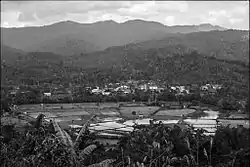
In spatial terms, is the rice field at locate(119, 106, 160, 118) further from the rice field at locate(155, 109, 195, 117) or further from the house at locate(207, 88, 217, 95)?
the house at locate(207, 88, 217, 95)

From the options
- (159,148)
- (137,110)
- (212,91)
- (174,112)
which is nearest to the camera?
(159,148)

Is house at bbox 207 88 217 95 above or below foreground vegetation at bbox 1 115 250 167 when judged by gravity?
above

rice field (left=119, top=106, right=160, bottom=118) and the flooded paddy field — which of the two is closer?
the flooded paddy field

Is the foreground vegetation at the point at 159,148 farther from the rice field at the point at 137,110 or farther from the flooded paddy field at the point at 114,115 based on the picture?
the rice field at the point at 137,110

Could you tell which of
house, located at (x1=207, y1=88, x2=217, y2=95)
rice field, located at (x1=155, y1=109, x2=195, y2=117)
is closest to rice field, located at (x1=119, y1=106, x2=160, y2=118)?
rice field, located at (x1=155, y1=109, x2=195, y2=117)

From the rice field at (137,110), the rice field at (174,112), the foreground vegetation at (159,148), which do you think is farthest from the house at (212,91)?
the foreground vegetation at (159,148)

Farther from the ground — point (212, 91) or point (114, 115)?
point (212, 91)

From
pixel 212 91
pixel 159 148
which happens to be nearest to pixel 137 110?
pixel 212 91

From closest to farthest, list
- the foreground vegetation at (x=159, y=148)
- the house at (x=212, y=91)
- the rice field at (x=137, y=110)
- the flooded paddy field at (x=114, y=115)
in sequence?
the foreground vegetation at (x=159, y=148) < the flooded paddy field at (x=114, y=115) < the rice field at (x=137, y=110) < the house at (x=212, y=91)

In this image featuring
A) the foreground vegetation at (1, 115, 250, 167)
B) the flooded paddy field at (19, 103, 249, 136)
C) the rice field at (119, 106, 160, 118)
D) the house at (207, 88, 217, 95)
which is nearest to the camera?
the foreground vegetation at (1, 115, 250, 167)

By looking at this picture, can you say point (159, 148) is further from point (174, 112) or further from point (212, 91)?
point (212, 91)

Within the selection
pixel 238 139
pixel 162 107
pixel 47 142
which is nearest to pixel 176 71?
pixel 162 107
